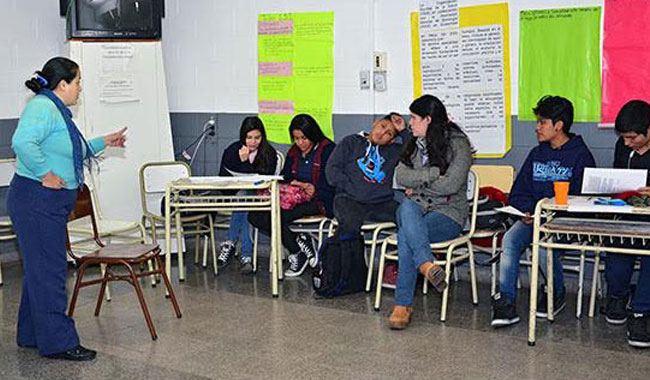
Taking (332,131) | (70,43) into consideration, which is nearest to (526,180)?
(332,131)

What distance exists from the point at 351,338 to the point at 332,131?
214cm

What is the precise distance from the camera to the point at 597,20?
16.9ft

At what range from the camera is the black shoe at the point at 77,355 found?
4.26 meters

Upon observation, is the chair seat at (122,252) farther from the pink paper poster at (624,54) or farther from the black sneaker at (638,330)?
the pink paper poster at (624,54)

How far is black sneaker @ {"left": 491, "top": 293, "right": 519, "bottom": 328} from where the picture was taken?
471 centimetres

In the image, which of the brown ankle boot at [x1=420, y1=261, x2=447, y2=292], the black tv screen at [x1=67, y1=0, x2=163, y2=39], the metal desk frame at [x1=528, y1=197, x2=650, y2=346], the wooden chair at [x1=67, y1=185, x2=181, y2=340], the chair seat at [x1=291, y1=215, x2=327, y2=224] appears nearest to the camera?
the metal desk frame at [x1=528, y1=197, x2=650, y2=346]

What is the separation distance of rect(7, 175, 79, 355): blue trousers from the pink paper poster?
305cm

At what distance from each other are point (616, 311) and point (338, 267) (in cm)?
163

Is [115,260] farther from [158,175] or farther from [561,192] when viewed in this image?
[561,192]

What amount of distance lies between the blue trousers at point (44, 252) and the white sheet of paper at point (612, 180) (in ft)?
8.20

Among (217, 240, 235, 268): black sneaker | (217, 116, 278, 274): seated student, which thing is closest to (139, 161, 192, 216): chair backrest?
(217, 116, 278, 274): seated student

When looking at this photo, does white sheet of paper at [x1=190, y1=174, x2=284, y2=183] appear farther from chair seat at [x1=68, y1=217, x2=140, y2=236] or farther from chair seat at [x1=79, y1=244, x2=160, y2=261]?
chair seat at [x1=79, y1=244, x2=160, y2=261]

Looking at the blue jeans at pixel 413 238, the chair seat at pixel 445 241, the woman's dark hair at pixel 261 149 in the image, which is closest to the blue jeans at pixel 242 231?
the woman's dark hair at pixel 261 149

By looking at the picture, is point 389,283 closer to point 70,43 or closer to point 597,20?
point 597,20
